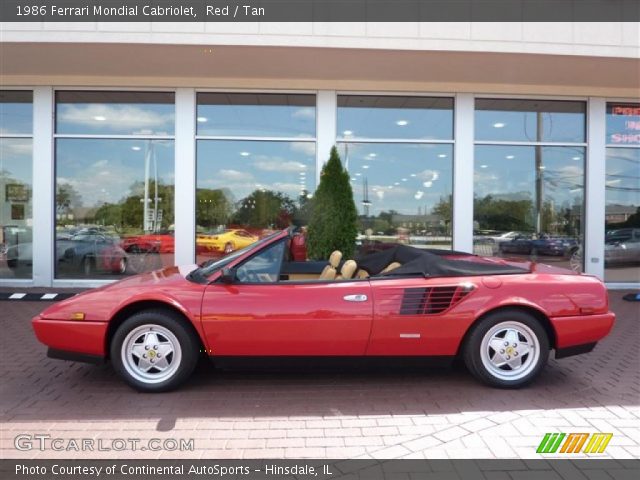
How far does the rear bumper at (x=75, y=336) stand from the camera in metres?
3.84

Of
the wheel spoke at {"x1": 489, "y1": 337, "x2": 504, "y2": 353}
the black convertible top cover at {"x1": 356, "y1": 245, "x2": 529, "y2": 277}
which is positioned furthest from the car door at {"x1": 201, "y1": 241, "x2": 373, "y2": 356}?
the wheel spoke at {"x1": 489, "y1": 337, "x2": 504, "y2": 353}

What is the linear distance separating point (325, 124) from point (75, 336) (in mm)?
6461

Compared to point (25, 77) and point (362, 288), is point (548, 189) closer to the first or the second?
point (362, 288)

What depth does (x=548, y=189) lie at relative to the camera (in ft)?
32.3

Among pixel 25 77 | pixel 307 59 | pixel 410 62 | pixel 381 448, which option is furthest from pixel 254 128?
pixel 381 448

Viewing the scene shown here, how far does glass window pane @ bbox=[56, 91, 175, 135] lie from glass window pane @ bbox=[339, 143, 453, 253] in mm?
3579

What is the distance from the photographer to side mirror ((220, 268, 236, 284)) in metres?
3.92

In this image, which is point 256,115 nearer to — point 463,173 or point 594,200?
point 463,173

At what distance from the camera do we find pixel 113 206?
31.4ft

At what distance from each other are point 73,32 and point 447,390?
7106 millimetres

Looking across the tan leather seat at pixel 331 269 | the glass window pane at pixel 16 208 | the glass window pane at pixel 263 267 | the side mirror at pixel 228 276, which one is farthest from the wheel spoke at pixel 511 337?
the glass window pane at pixel 16 208

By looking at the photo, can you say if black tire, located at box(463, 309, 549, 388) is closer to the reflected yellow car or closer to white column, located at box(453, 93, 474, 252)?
white column, located at box(453, 93, 474, 252)

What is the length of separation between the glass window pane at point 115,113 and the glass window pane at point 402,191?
3579 millimetres
